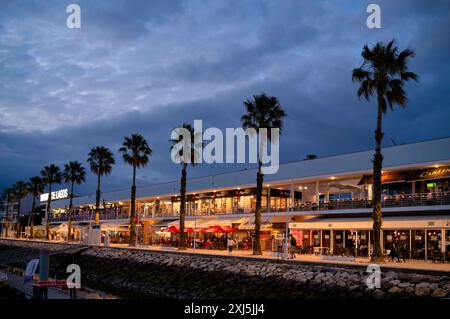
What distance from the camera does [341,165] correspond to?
41938 mm

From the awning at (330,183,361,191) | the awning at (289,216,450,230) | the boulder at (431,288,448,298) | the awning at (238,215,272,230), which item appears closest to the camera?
the boulder at (431,288,448,298)

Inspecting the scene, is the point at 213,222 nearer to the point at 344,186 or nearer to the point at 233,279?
the point at 344,186

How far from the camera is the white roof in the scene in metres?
35.4

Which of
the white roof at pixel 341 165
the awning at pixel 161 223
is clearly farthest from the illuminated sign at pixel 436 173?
the awning at pixel 161 223

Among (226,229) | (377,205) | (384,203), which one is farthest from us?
(226,229)

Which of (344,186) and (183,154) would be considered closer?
(344,186)

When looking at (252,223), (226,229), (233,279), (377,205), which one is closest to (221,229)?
(226,229)

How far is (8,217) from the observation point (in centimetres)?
13575

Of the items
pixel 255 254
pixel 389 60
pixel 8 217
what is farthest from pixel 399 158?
pixel 8 217

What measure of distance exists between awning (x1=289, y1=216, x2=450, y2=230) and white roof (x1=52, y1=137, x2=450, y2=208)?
4074 millimetres

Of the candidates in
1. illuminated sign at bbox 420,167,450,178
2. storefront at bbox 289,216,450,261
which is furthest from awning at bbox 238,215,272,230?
illuminated sign at bbox 420,167,450,178

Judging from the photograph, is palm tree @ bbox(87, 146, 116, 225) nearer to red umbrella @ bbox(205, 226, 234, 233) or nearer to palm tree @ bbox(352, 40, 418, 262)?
red umbrella @ bbox(205, 226, 234, 233)

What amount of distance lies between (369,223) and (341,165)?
7.26 m
